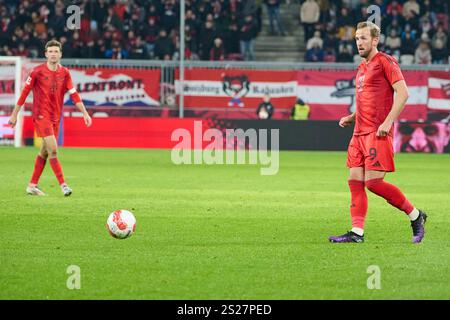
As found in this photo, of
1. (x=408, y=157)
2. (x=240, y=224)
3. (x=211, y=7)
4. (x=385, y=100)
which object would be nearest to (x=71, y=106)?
(x=211, y=7)

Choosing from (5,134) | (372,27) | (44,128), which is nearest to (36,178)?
(44,128)

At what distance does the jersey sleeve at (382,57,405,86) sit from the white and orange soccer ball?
2.95 m

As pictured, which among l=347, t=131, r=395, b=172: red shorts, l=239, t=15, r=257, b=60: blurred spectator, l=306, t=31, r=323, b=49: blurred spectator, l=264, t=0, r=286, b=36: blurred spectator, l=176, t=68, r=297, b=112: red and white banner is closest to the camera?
l=347, t=131, r=395, b=172: red shorts

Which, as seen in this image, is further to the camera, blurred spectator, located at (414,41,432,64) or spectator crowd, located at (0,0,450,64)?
spectator crowd, located at (0,0,450,64)

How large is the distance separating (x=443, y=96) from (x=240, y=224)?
18926 mm

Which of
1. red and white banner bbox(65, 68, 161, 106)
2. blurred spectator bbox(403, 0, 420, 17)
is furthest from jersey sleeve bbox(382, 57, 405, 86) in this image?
blurred spectator bbox(403, 0, 420, 17)

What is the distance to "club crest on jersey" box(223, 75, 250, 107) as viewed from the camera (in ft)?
101

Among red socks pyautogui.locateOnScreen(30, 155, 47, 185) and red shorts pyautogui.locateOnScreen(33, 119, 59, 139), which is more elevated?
red shorts pyautogui.locateOnScreen(33, 119, 59, 139)

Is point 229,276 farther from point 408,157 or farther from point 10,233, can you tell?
point 408,157

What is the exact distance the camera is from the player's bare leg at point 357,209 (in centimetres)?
1091

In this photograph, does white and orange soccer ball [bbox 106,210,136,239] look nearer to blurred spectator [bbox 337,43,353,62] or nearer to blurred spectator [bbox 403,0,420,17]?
blurred spectator [bbox 337,43,353,62]

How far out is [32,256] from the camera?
9688 millimetres

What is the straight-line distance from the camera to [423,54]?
33.0m

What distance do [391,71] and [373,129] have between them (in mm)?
612
